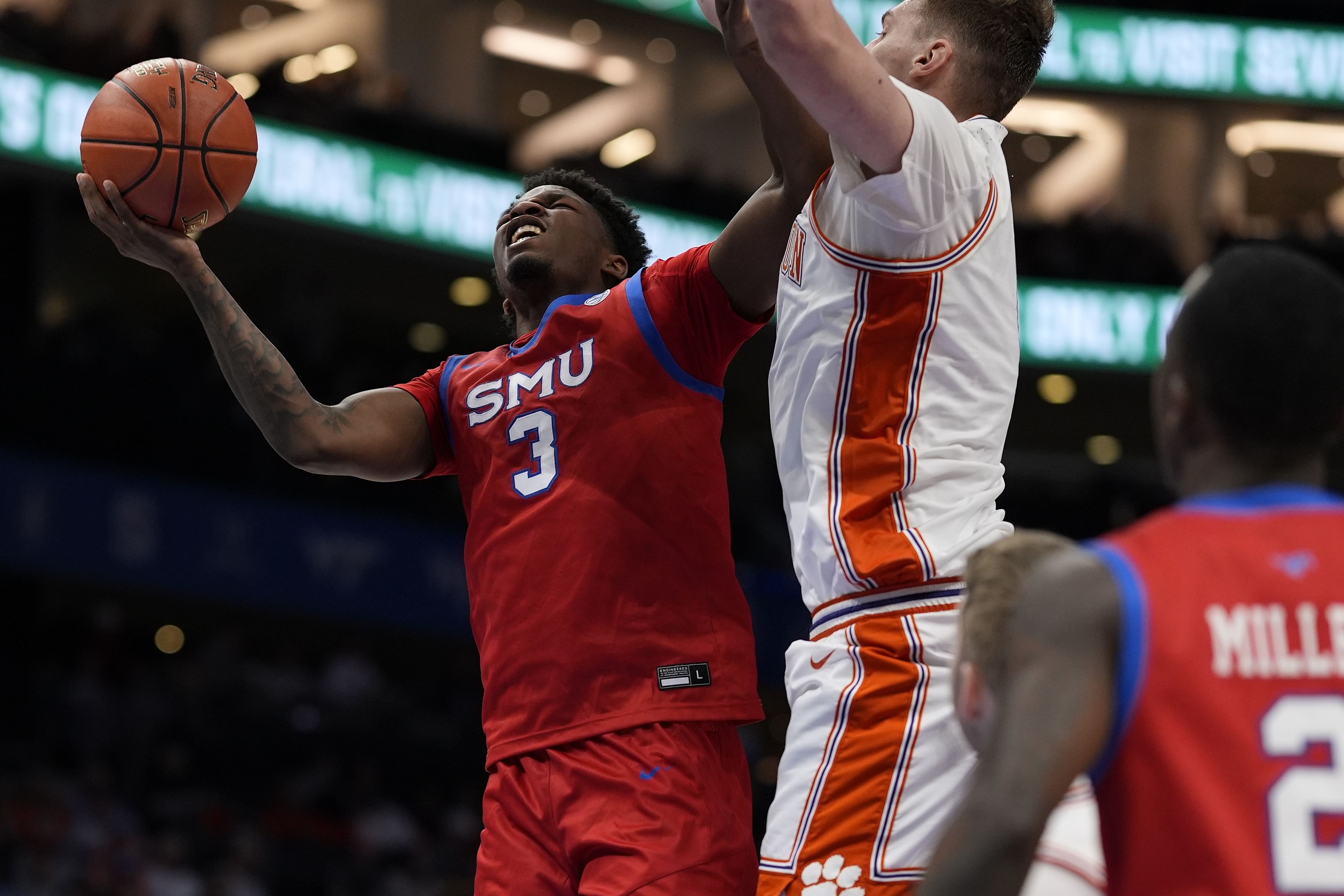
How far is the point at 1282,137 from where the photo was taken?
2372cm

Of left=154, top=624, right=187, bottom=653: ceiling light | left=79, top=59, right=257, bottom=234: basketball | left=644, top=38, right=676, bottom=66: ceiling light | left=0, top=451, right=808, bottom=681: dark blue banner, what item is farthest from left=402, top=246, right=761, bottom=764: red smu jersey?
left=644, top=38, right=676, bottom=66: ceiling light

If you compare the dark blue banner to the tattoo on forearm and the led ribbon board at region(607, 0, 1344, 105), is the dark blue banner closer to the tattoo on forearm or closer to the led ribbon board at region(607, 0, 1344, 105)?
the tattoo on forearm

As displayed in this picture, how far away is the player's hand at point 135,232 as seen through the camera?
11.8ft

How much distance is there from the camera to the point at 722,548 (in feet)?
11.8

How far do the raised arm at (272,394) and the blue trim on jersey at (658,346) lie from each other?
2.05 ft

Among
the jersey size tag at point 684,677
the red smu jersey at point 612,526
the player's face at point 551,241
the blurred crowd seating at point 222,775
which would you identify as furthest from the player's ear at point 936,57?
the blurred crowd seating at point 222,775

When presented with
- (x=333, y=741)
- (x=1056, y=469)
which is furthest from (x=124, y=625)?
(x=1056, y=469)

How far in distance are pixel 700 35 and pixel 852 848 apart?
66.8ft

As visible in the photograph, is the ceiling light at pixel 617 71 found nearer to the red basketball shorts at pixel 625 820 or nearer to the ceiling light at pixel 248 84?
the ceiling light at pixel 248 84

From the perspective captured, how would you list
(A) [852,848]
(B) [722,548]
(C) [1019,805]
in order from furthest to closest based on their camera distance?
1. (B) [722,548]
2. (A) [852,848]
3. (C) [1019,805]

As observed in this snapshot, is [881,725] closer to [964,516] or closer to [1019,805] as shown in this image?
[964,516]

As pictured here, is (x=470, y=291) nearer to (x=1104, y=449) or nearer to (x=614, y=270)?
(x=1104, y=449)

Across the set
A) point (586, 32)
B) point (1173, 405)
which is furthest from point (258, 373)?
point (586, 32)

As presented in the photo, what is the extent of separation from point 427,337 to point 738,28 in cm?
1828
